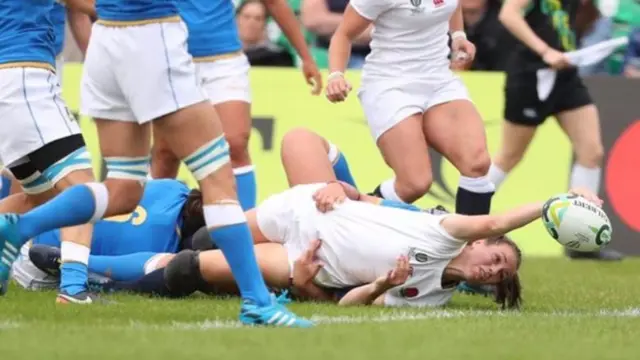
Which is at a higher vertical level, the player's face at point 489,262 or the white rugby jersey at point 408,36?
the white rugby jersey at point 408,36

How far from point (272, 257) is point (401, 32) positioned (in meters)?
1.82

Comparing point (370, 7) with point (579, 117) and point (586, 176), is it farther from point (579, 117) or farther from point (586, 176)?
point (586, 176)

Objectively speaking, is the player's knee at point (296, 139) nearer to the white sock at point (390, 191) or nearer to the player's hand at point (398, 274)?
the white sock at point (390, 191)

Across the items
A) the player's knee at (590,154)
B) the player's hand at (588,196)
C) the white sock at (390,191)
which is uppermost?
the player's hand at (588,196)

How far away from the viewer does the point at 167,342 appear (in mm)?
6375

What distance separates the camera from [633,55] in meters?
14.5

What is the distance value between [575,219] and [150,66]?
2.00 metres

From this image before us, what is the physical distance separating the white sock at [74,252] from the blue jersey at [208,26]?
209 centimetres

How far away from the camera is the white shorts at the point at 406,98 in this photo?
9.44 meters

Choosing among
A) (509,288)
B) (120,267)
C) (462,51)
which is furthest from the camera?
(462,51)

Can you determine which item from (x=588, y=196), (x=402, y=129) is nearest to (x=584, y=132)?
(x=402, y=129)

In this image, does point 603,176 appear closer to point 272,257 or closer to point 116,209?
point 272,257

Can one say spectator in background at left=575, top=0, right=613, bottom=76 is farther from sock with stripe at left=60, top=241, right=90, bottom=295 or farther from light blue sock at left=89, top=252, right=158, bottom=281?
sock with stripe at left=60, top=241, right=90, bottom=295

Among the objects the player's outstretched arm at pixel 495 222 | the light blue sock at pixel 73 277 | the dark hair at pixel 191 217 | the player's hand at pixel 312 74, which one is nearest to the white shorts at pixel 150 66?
the light blue sock at pixel 73 277
